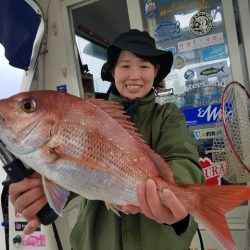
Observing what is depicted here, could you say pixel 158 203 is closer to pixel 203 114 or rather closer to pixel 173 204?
pixel 173 204

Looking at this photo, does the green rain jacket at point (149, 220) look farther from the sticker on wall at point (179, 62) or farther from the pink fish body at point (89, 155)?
the sticker on wall at point (179, 62)

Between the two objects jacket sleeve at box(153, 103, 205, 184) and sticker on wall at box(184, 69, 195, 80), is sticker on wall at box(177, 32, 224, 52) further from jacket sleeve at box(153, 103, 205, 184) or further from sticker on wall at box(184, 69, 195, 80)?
jacket sleeve at box(153, 103, 205, 184)

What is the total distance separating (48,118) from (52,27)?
2.44 m

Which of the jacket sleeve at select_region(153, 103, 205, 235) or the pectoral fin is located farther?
the jacket sleeve at select_region(153, 103, 205, 235)

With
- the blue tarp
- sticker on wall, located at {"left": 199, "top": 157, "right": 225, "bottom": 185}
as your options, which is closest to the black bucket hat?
sticker on wall, located at {"left": 199, "top": 157, "right": 225, "bottom": 185}

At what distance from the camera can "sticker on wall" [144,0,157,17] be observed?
8.73ft

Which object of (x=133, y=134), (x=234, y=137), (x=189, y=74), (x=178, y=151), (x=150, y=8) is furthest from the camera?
(x=150, y=8)

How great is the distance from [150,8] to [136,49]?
1.61 m

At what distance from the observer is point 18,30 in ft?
8.70

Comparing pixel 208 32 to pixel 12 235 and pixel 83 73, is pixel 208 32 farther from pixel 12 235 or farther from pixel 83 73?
pixel 12 235

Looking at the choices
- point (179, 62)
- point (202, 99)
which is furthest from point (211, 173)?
point (179, 62)

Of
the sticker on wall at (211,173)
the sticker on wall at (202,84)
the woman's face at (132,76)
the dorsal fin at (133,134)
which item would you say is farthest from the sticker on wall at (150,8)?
the dorsal fin at (133,134)

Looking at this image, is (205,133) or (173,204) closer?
(173,204)

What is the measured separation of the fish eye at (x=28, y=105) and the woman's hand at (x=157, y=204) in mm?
347
